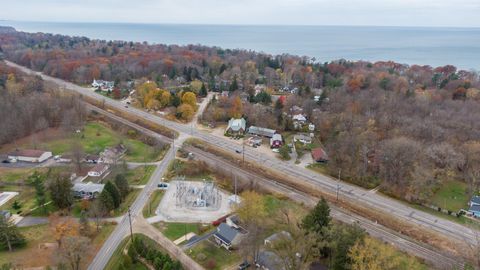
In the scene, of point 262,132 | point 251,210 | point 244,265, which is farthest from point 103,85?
point 244,265

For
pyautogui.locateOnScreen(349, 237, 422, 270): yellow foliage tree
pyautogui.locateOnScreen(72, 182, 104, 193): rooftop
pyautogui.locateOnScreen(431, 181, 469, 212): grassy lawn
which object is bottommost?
pyautogui.locateOnScreen(431, 181, 469, 212): grassy lawn

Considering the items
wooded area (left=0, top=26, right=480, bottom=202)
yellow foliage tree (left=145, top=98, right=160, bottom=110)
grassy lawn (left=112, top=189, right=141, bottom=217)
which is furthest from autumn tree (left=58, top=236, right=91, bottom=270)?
yellow foliage tree (left=145, top=98, right=160, bottom=110)

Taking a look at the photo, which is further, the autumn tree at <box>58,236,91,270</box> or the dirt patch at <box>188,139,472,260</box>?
the dirt patch at <box>188,139,472,260</box>

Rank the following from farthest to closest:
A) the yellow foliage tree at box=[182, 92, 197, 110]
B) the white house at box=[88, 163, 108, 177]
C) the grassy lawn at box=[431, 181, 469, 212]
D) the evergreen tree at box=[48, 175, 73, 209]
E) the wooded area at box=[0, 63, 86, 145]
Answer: the yellow foliage tree at box=[182, 92, 197, 110]
the wooded area at box=[0, 63, 86, 145]
the white house at box=[88, 163, 108, 177]
the grassy lawn at box=[431, 181, 469, 212]
the evergreen tree at box=[48, 175, 73, 209]

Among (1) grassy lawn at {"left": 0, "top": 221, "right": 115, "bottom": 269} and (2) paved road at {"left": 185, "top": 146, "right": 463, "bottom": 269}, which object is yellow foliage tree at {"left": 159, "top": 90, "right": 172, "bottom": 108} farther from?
(1) grassy lawn at {"left": 0, "top": 221, "right": 115, "bottom": 269}

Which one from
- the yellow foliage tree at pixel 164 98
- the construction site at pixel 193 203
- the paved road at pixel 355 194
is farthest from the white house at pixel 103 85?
the construction site at pixel 193 203

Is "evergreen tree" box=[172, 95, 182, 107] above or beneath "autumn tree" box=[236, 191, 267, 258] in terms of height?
above

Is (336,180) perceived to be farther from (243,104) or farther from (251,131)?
(243,104)
